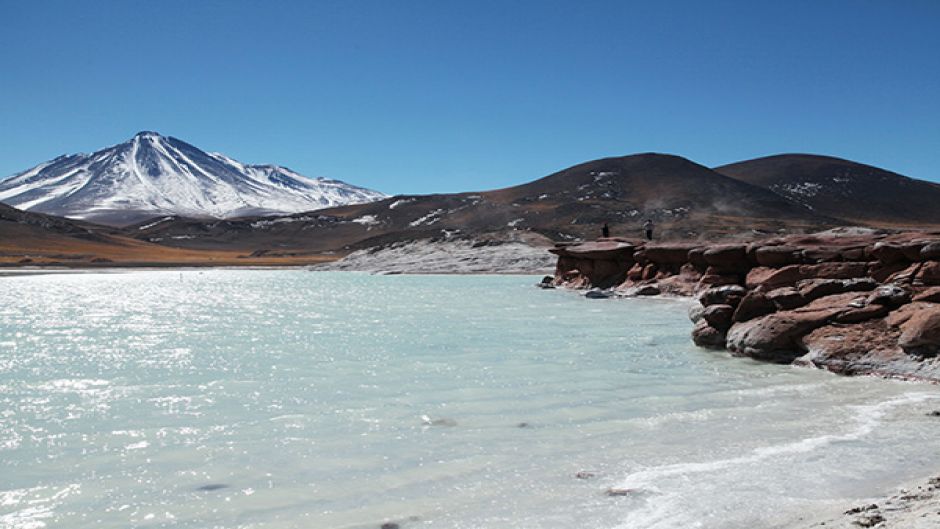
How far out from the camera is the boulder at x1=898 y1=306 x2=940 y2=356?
468 inches

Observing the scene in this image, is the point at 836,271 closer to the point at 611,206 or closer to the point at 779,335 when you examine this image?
the point at 779,335

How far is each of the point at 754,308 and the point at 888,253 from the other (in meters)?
4.40

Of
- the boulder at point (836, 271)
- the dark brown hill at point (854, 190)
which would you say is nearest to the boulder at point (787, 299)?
the boulder at point (836, 271)

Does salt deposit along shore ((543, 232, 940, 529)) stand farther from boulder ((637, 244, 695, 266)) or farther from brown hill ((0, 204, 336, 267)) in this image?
brown hill ((0, 204, 336, 267))

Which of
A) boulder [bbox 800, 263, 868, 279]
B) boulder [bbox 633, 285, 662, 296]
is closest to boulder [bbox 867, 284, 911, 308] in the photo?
boulder [bbox 800, 263, 868, 279]

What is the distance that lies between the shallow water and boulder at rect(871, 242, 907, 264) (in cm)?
606

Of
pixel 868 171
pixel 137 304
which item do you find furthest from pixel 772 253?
pixel 868 171

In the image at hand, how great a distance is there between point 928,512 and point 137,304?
101 feet

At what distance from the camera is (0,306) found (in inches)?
1148

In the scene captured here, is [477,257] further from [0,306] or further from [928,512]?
[928,512]

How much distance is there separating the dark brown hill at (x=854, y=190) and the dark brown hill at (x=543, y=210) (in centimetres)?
2702

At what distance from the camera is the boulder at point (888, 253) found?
17094mm

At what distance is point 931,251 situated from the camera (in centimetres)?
1549

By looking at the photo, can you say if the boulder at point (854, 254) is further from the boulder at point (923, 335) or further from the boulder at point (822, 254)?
the boulder at point (923, 335)
